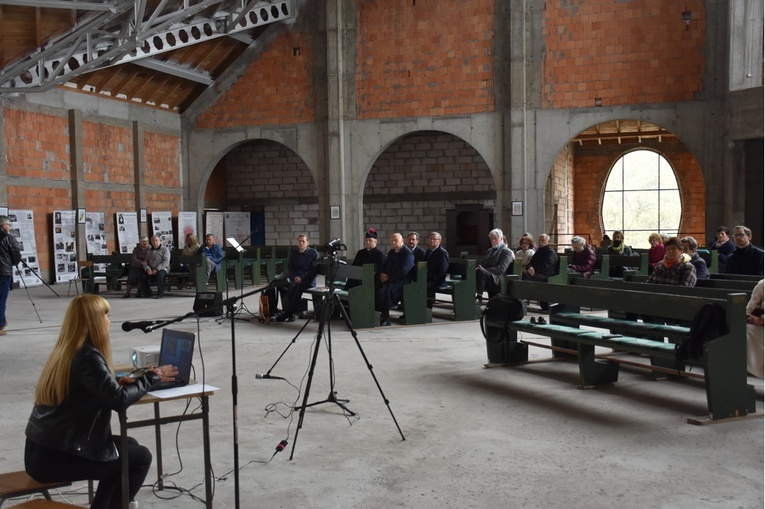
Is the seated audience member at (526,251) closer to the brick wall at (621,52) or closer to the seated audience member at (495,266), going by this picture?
the seated audience member at (495,266)

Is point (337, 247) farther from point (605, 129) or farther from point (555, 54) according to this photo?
point (605, 129)

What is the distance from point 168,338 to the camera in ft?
12.5

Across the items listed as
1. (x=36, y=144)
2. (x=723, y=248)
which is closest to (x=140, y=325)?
(x=723, y=248)

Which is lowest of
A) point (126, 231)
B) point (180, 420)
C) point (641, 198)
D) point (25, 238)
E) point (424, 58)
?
point (180, 420)

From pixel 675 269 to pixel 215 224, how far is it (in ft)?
55.6

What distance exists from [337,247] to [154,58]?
1342cm

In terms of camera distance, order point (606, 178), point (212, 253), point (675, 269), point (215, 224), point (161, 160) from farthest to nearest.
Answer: point (606, 178), point (215, 224), point (161, 160), point (212, 253), point (675, 269)

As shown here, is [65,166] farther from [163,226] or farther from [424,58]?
[424,58]

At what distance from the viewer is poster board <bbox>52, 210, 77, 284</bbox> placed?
16547 millimetres

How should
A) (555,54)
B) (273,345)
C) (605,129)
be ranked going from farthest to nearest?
(605,129), (555,54), (273,345)

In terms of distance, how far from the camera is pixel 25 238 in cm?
1568

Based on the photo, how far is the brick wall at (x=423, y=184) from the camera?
70.1 feet

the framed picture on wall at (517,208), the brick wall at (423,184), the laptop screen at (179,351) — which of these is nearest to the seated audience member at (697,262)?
the laptop screen at (179,351)

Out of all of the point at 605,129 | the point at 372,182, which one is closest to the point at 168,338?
the point at 372,182
